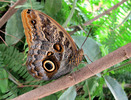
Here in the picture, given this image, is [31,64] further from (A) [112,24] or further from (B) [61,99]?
(A) [112,24]

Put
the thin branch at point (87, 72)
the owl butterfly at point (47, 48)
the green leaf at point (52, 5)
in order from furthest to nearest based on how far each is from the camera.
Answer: the green leaf at point (52, 5), the owl butterfly at point (47, 48), the thin branch at point (87, 72)

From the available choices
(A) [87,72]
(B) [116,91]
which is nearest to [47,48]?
(A) [87,72]

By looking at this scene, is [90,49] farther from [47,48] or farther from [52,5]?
[52,5]

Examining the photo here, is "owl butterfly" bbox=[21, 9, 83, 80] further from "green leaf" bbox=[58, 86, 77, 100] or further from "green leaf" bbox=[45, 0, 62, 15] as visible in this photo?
"green leaf" bbox=[45, 0, 62, 15]

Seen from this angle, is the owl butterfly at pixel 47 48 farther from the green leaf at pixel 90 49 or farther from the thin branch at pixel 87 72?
the thin branch at pixel 87 72

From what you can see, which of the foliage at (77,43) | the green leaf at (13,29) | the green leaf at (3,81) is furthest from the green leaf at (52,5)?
the green leaf at (3,81)
